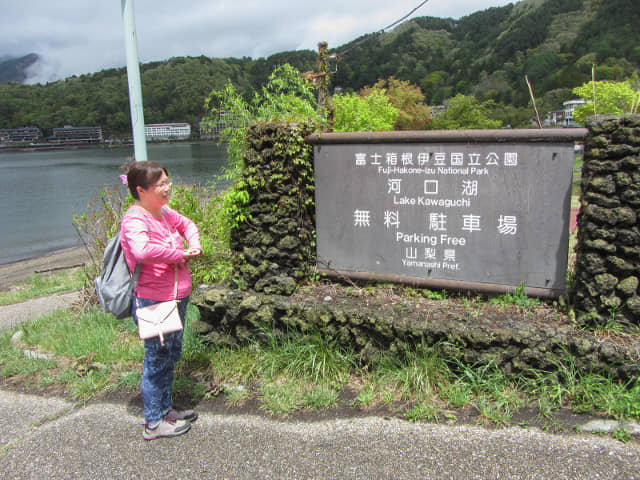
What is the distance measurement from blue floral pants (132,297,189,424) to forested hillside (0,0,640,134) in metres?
61.4

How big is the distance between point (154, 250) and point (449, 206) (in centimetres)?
216

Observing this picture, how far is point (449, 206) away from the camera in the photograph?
3.48 metres

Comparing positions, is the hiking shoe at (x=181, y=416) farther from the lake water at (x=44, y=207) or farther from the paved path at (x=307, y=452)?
the lake water at (x=44, y=207)

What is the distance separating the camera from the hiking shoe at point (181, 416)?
2918 millimetres

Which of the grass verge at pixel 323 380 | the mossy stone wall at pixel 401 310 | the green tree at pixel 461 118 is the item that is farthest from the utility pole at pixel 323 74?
the green tree at pixel 461 118

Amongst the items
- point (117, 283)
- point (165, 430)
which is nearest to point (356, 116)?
point (117, 283)

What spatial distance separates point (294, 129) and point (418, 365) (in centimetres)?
209

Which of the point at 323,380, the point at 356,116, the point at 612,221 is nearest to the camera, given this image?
the point at 612,221

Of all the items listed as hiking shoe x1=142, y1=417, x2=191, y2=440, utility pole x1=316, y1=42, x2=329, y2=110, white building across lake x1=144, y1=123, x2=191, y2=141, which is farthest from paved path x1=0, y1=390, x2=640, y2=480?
white building across lake x1=144, y1=123, x2=191, y2=141

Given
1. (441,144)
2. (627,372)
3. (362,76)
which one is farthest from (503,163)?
(362,76)

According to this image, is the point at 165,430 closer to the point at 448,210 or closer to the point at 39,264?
the point at 448,210

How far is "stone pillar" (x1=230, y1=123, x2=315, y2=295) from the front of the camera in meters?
3.79

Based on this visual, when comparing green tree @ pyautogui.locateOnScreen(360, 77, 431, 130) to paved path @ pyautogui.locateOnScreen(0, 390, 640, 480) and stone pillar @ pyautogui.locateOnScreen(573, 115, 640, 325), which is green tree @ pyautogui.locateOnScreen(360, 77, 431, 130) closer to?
stone pillar @ pyautogui.locateOnScreen(573, 115, 640, 325)

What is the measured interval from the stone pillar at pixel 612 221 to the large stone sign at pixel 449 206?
163 mm
